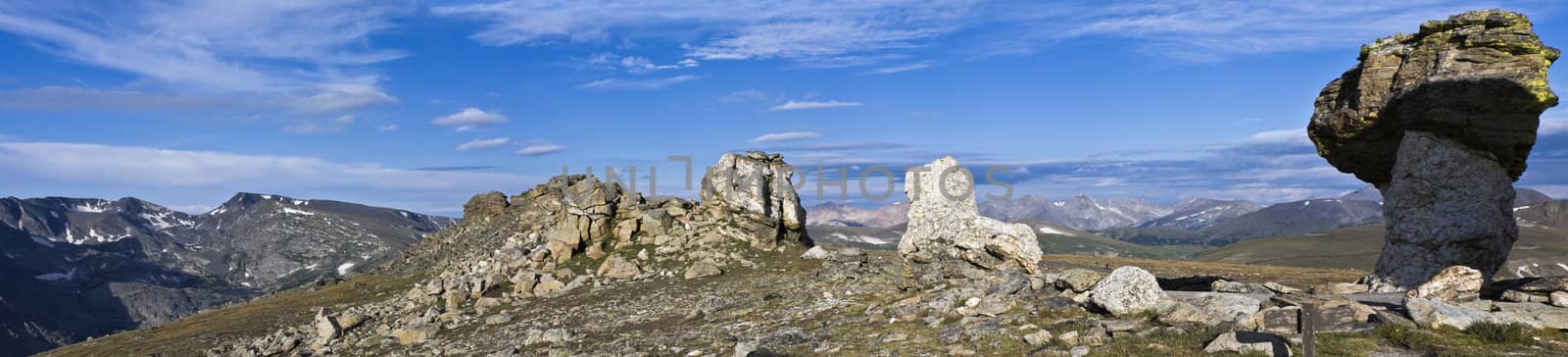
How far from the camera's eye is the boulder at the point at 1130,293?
82.2 ft

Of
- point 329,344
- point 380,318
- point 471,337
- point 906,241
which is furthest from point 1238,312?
point 380,318

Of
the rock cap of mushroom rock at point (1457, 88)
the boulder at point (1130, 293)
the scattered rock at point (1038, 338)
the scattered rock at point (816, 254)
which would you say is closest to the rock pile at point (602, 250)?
the scattered rock at point (816, 254)

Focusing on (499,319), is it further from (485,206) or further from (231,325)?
(485,206)

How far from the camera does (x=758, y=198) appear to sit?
59781 mm

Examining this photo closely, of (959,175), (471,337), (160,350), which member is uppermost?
(959,175)

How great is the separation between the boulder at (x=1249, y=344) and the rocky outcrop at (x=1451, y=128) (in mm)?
15161

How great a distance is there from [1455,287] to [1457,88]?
819 cm

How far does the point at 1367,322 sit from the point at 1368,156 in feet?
52.2

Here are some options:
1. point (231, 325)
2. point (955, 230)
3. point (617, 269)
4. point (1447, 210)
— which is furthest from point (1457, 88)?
point (231, 325)

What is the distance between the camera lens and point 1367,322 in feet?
72.2

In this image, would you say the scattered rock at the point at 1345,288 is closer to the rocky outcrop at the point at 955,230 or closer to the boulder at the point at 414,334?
the rocky outcrop at the point at 955,230

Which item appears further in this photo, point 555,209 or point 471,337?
point 555,209

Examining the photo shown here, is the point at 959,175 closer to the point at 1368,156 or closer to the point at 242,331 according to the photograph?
the point at 1368,156

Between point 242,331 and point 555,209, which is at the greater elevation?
point 555,209
